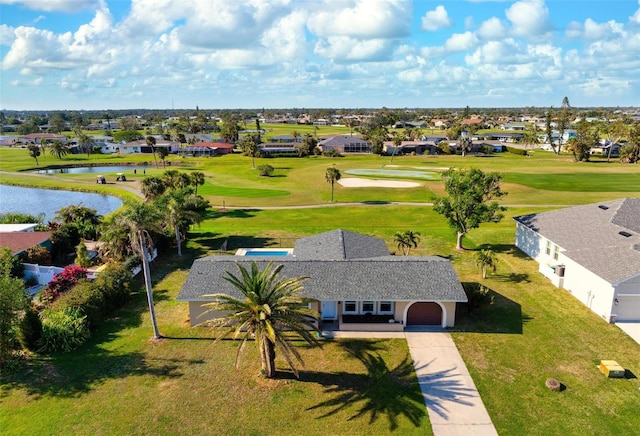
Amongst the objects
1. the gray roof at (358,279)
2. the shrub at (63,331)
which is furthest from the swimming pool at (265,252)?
the shrub at (63,331)

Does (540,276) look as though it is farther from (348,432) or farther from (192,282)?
(192,282)

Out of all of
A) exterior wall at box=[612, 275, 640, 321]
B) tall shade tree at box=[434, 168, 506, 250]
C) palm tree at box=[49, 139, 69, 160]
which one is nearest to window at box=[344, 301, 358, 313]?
exterior wall at box=[612, 275, 640, 321]

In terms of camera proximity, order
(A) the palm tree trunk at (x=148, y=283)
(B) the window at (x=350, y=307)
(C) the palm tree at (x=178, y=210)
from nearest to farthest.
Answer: (A) the palm tree trunk at (x=148, y=283), (B) the window at (x=350, y=307), (C) the palm tree at (x=178, y=210)

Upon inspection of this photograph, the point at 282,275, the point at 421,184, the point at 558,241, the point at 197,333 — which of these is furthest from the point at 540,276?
the point at 421,184

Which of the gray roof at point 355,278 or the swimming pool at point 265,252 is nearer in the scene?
the gray roof at point 355,278

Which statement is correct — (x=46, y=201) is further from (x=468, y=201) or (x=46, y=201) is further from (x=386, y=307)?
(x=468, y=201)

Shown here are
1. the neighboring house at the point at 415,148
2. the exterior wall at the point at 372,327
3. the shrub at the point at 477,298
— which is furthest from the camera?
the neighboring house at the point at 415,148

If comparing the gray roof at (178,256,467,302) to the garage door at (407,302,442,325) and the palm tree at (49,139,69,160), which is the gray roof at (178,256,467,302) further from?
the palm tree at (49,139,69,160)

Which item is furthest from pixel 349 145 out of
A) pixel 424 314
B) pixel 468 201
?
pixel 424 314

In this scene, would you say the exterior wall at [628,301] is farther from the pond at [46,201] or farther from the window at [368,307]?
the pond at [46,201]
